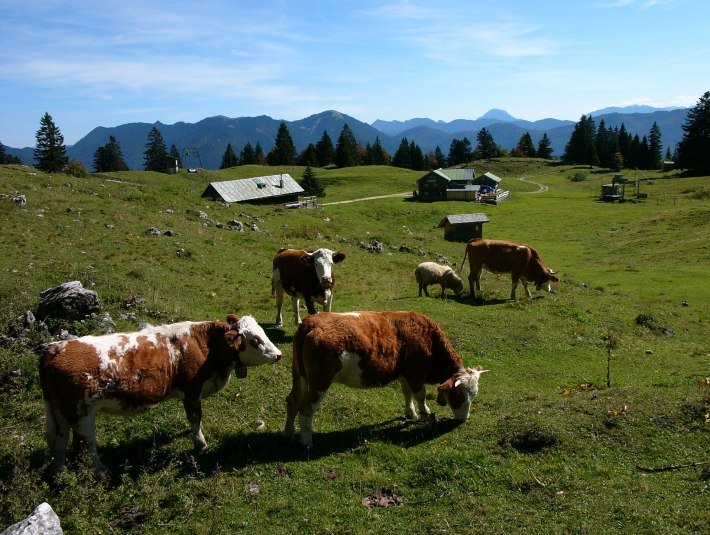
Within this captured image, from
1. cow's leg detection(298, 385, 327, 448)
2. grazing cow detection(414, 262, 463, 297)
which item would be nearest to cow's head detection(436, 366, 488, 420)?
cow's leg detection(298, 385, 327, 448)

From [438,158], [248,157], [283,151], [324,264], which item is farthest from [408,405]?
[438,158]

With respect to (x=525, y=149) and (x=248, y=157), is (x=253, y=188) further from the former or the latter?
(x=525, y=149)

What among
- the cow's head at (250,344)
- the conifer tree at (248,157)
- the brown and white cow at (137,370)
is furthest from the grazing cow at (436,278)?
the conifer tree at (248,157)

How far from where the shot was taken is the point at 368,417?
38.2 ft

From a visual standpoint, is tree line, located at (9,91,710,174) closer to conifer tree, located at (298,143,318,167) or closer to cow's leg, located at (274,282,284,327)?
conifer tree, located at (298,143,318,167)

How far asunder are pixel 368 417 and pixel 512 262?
57.0ft

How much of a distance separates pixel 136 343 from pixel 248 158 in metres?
130

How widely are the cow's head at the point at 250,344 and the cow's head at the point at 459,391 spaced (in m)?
3.62

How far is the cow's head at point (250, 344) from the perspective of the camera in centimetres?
1023

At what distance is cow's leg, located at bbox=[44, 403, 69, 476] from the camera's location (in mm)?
8773

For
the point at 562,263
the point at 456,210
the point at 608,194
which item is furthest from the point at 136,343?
the point at 608,194

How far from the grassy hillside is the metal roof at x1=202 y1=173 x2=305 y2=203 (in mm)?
23401

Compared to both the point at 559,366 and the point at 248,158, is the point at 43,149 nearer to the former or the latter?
the point at 248,158

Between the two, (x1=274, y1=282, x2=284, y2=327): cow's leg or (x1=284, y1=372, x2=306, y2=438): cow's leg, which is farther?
(x1=274, y1=282, x2=284, y2=327): cow's leg
